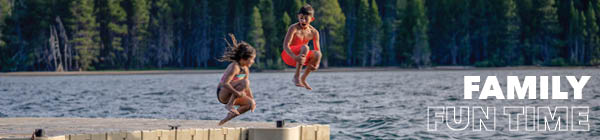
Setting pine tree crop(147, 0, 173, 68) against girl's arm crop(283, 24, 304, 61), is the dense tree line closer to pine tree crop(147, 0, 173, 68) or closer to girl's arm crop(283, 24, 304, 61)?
pine tree crop(147, 0, 173, 68)

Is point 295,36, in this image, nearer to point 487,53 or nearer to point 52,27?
point 52,27

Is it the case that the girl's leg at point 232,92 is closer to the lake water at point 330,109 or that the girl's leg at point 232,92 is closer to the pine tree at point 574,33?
the lake water at point 330,109

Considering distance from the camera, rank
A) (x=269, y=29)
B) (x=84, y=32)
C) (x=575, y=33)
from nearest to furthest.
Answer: (x=84, y=32) < (x=575, y=33) < (x=269, y=29)

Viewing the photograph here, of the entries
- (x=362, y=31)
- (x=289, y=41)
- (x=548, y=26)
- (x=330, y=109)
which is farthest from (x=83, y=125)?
(x=548, y=26)

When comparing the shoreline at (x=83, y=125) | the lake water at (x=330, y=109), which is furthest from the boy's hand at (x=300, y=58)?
the lake water at (x=330, y=109)

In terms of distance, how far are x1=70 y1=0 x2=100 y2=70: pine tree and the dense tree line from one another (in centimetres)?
17

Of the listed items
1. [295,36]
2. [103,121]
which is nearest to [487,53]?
[103,121]

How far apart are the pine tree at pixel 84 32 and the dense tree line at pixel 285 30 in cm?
17

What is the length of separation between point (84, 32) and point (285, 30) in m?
24.2

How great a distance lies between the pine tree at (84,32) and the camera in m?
110

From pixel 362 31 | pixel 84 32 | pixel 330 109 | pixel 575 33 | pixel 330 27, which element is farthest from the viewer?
pixel 362 31

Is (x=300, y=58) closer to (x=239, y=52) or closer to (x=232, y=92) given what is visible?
(x=239, y=52)

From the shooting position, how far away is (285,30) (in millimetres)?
110062

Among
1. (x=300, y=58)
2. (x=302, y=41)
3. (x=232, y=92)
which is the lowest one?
(x=232, y=92)
